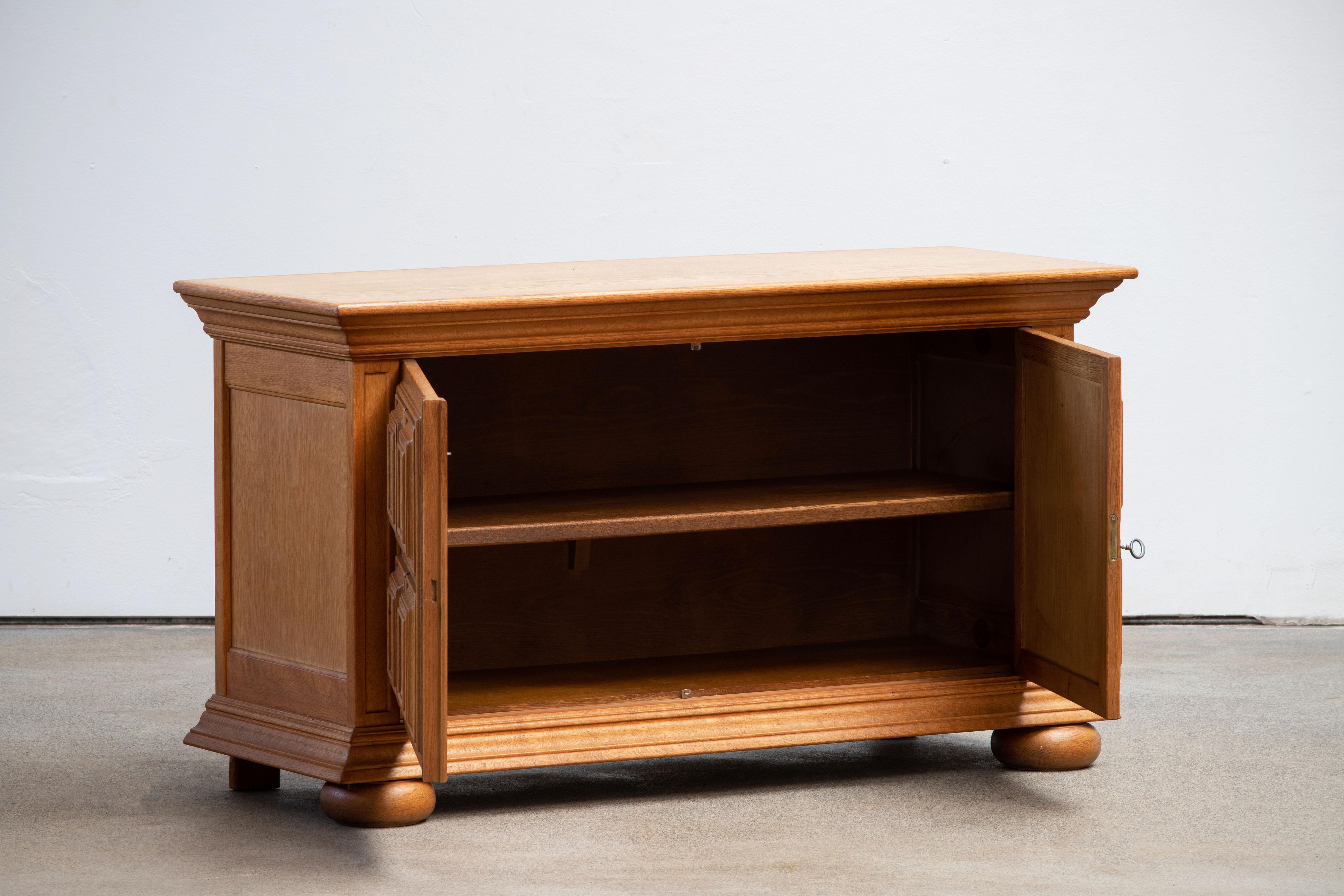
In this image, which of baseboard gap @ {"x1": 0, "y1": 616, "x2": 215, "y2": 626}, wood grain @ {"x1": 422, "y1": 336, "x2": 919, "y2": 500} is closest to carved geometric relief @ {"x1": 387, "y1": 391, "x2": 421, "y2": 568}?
wood grain @ {"x1": 422, "y1": 336, "x2": 919, "y2": 500}

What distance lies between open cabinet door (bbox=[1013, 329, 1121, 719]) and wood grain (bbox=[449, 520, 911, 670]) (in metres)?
0.46

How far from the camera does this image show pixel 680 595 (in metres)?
3.56

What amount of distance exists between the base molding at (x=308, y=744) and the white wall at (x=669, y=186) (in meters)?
1.68

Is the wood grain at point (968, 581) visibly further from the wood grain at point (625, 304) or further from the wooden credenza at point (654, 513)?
the wood grain at point (625, 304)

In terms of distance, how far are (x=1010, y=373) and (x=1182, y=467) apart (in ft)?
5.57

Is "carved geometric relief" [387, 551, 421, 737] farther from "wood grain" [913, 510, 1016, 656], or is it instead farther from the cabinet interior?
"wood grain" [913, 510, 1016, 656]

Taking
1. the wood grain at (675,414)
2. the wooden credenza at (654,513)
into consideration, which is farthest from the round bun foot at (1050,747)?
the wood grain at (675,414)

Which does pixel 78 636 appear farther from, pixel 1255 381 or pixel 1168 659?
pixel 1255 381

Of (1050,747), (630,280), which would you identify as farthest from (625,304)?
(1050,747)

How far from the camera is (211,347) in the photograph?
473 cm

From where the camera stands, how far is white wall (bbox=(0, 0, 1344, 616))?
4.57m

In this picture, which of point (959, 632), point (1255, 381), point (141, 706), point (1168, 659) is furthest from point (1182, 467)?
point (141, 706)

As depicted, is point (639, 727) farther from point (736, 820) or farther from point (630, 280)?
point (630, 280)

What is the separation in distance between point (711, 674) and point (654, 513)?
0.40 metres
